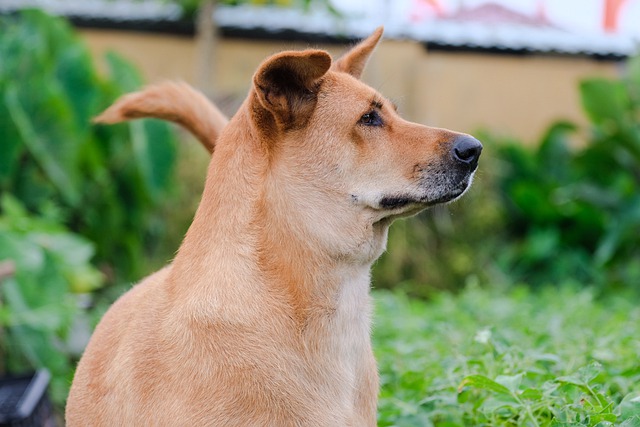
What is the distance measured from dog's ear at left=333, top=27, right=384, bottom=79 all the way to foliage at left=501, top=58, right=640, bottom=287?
20.1 feet

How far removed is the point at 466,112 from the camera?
11.6 metres

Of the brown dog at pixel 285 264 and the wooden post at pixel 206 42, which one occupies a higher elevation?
the brown dog at pixel 285 264

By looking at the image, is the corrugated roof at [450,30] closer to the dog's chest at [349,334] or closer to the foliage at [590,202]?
the foliage at [590,202]

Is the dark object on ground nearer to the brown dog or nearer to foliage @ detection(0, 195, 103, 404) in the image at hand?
foliage @ detection(0, 195, 103, 404)

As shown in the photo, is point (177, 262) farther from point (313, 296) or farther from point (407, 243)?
point (407, 243)

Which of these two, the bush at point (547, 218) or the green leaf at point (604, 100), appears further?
the green leaf at point (604, 100)

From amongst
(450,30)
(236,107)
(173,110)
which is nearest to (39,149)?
(236,107)

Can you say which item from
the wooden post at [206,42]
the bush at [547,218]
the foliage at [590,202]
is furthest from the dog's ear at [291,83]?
the wooden post at [206,42]

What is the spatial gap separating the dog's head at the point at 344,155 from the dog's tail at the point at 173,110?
677 millimetres

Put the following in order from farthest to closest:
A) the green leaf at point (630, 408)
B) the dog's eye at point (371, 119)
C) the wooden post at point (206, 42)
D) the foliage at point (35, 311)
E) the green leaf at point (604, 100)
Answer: the wooden post at point (206, 42) < the green leaf at point (604, 100) < the foliage at point (35, 311) < the dog's eye at point (371, 119) < the green leaf at point (630, 408)

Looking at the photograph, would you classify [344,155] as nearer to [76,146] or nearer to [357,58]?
[357,58]

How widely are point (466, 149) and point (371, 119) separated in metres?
0.33

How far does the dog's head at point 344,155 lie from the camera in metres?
2.93

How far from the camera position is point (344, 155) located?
300 centimetres
